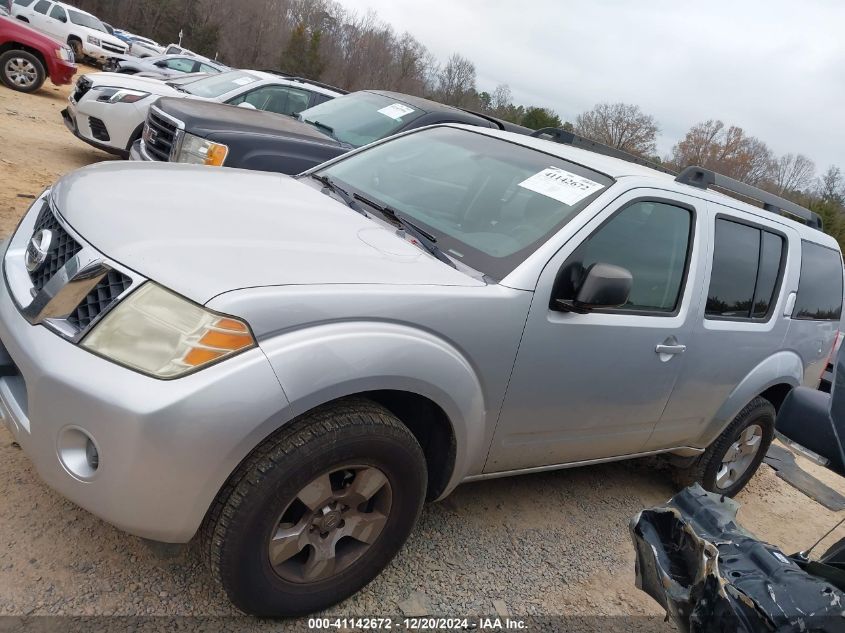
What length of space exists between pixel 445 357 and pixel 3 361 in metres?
1.43

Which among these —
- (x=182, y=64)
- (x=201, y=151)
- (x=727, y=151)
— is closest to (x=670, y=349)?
(x=201, y=151)

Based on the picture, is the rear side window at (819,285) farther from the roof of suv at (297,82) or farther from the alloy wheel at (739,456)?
the roof of suv at (297,82)

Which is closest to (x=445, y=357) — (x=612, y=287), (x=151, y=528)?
(x=612, y=287)

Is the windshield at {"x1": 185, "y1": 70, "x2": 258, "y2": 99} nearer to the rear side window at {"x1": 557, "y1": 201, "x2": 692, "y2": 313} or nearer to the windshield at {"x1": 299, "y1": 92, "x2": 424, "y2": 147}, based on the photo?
the windshield at {"x1": 299, "y1": 92, "x2": 424, "y2": 147}

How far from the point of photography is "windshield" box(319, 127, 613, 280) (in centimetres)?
274

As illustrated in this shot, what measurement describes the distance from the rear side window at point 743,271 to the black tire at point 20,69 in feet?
43.8

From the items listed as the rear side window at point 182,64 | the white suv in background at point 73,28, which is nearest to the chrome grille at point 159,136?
the rear side window at point 182,64

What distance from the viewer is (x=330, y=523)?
2232mm

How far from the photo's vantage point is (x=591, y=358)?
109 inches

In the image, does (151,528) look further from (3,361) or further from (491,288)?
(491,288)

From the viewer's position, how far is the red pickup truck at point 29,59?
1215 centimetres

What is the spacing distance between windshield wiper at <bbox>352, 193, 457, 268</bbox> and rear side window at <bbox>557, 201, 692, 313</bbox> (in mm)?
511

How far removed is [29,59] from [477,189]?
12727 millimetres

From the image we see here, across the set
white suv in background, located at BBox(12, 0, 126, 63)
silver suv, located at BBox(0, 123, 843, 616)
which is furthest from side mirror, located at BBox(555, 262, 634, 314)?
white suv in background, located at BBox(12, 0, 126, 63)
